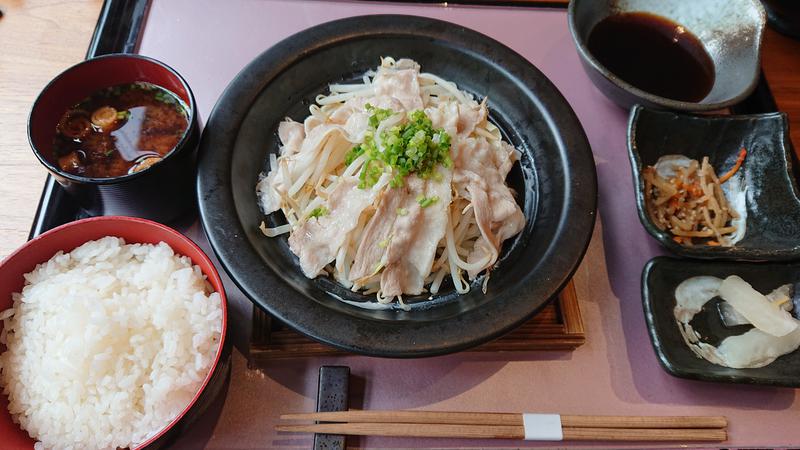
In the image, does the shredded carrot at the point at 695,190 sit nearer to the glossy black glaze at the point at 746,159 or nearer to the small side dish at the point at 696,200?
the small side dish at the point at 696,200

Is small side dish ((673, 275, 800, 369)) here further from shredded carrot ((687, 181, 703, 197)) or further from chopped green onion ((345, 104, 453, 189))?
chopped green onion ((345, 104, 453, 189))

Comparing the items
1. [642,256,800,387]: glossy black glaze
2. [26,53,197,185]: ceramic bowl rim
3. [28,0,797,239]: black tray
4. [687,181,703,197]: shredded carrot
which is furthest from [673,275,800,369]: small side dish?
[26,53,197,185]: ceramic bowl rim

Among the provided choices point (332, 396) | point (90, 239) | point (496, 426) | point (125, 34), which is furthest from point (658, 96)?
point (125, 34)

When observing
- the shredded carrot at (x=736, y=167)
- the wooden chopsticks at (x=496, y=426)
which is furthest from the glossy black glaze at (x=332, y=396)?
the shredded carrot at (x=736, y=167)

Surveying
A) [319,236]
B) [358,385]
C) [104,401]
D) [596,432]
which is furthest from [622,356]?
[104,401]

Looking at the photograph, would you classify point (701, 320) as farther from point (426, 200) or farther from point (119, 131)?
point (119, 131)

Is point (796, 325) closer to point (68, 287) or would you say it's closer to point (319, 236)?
point (319, 236)

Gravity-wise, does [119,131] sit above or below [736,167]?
above
